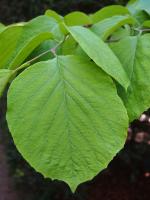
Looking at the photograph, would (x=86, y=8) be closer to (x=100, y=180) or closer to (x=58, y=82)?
(x=100, y=180)

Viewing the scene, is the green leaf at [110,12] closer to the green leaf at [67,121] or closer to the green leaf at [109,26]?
the green leaf at [109,26]

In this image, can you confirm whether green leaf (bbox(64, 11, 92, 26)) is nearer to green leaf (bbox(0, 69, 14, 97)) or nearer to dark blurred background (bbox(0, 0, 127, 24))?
green leaf (bbox(0, 69, 14, 97))

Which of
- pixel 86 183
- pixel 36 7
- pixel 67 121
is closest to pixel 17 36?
pixel 67 121

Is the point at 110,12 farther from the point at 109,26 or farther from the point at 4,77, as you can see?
the point at 4,77

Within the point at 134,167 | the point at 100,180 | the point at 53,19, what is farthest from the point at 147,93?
Answer: the point at 100,180

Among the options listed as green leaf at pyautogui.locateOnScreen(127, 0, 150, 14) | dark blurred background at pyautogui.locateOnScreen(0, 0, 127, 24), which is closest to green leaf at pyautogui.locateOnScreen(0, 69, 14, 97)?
green leaf at pyautogui.locateOnScreen(127, 0, 150, 14)
